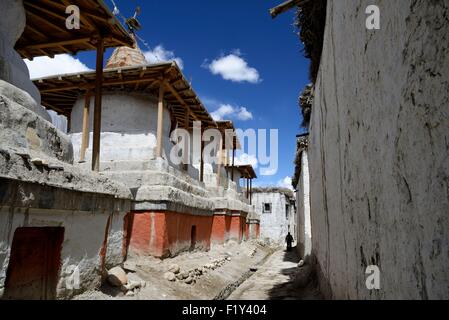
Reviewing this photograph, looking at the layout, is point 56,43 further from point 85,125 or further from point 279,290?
point 279,290

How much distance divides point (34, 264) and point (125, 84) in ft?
24.2

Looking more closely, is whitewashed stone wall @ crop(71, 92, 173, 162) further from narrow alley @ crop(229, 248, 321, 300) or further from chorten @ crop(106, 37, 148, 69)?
narrow alley @ crop(229, 248, 321, 300)

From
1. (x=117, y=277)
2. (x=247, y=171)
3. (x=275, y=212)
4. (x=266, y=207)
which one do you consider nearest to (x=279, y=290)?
(x=117, y=277)

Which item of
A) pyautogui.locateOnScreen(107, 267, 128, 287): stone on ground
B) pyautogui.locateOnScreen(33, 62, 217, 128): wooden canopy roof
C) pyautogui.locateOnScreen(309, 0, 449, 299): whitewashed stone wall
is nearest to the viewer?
pyautogui.locateOnScreen(309, 0, 449, 299): whitewashed stone wall

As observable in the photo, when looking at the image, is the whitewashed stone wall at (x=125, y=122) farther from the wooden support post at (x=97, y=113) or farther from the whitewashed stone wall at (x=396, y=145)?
the whitewashed stone wall at (x=396, y=145)

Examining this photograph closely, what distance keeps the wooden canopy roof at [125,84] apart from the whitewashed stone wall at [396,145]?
22.0ft

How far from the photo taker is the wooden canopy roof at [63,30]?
615 cm

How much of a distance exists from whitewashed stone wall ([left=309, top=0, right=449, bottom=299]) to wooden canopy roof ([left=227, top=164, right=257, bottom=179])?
2321 centimetres

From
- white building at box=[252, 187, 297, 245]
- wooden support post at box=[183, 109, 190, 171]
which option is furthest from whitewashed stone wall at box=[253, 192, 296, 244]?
wooden support post at box=[183, 109, 190, 171]

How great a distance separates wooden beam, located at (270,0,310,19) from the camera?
5.31 meters

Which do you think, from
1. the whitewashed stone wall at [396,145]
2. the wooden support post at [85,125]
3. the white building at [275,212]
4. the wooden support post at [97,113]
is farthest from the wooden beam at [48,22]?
the white building at [275,212]

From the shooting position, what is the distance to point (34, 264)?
177 inches
